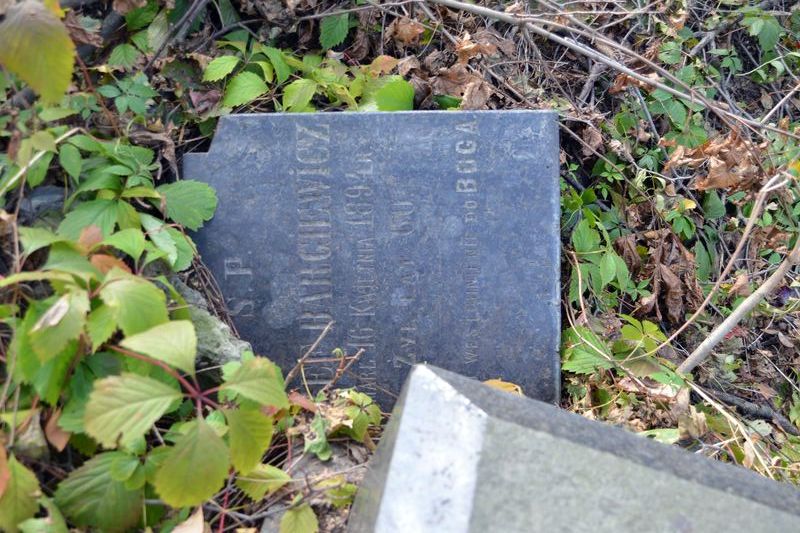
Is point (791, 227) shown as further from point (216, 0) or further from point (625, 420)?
point (216, 0)

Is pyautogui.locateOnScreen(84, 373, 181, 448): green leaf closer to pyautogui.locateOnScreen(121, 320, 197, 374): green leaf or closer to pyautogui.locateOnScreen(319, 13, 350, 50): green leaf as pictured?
pyautogui.locateOnScreen(121, 320, 197, 374): green leaf

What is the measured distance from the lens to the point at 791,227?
300 cm

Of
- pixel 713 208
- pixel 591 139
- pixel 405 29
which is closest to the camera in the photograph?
pixel 405 29

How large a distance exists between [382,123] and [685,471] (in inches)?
55.2

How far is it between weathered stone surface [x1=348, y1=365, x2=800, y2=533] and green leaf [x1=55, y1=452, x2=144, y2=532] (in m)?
0.63

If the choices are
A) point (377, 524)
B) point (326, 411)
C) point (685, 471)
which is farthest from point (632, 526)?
point (326, 411)

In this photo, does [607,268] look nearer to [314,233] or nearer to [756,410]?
[756,410]

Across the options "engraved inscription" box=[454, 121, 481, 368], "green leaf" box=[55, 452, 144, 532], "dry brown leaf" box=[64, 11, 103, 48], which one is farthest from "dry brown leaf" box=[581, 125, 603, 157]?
"green leaf" box=[55, 452, 144, 532]

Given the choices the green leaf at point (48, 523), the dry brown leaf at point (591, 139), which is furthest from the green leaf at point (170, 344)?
the dry brown leaf at point (591, 139)

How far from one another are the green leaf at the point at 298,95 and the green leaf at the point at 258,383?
113 cm

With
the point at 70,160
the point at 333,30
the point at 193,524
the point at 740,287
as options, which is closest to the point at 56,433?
the point at 193,524

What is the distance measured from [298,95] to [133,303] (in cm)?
109

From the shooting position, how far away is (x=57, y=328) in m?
1.52

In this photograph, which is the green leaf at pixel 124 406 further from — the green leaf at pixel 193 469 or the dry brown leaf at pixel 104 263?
the dry brown leaf at pixel 104 263
